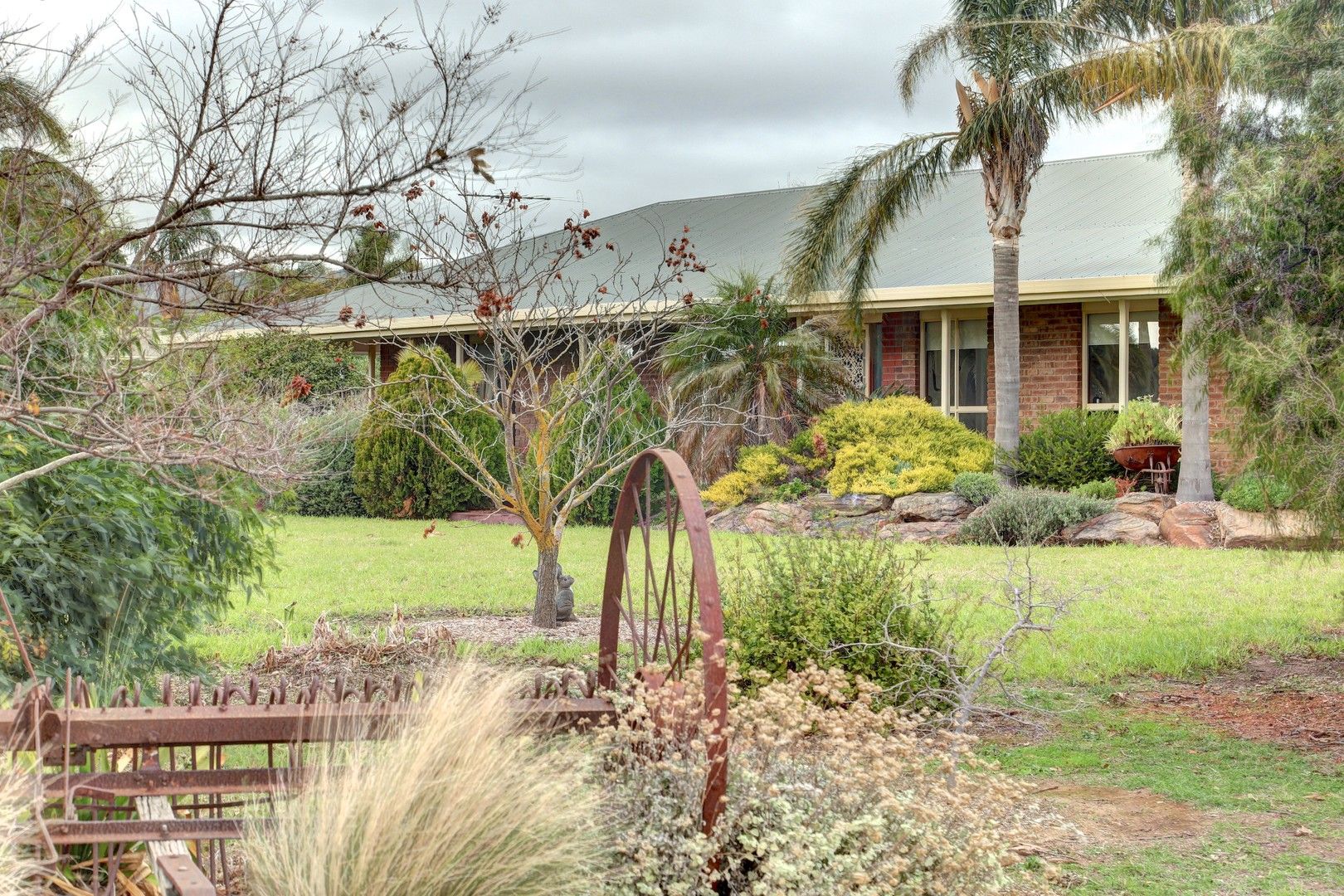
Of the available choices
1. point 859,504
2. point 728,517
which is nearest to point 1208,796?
point 859,504

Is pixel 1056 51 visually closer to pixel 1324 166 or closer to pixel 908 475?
pixel 908 475

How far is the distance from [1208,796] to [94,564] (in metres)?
5.28

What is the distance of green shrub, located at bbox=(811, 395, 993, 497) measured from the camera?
1706cm

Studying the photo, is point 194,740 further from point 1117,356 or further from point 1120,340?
point 1117,356

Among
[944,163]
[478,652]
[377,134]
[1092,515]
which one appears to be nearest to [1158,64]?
[944,163]

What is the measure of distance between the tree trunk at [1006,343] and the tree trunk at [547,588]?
9303mm

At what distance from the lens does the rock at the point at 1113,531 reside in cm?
1506

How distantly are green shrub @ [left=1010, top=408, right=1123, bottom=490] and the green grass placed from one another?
10162mm

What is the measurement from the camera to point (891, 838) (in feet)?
13.1

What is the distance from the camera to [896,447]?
1769cm

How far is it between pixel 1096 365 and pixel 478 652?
14.0 metres

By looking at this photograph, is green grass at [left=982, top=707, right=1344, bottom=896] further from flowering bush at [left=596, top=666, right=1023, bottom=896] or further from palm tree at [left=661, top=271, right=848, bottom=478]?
palm tree at [left=661, top=271, right=848, bottom=478]

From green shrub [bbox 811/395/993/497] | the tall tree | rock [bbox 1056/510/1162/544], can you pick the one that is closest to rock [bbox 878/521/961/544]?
green shrub [bbox 811/395/993/497]

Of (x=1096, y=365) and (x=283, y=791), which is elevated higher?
(x=1096, y=365)
